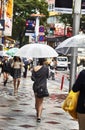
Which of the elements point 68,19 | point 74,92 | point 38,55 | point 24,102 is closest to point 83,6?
point 24,102

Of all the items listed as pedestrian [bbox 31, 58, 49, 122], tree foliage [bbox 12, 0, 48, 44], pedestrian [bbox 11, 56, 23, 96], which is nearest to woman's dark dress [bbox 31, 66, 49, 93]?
pedestrian [bbox 31, 58, 49, 122]

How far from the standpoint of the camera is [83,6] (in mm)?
20250

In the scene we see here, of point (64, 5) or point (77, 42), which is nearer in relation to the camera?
point (77, 42)

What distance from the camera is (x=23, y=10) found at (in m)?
59.4

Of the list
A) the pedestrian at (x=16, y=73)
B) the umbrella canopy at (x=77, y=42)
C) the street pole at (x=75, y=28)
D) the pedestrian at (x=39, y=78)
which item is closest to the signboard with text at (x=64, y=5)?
the street pole at (x=75, y=28)

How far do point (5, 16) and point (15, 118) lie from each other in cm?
3896

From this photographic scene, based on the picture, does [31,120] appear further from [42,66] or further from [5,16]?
[5,16]

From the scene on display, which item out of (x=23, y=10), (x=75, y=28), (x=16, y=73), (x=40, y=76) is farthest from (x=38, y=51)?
(x=23, y=10)

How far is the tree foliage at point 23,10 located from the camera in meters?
58.7

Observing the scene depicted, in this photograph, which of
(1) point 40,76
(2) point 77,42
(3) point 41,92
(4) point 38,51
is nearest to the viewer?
(2) point 77,42

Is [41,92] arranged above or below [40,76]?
below

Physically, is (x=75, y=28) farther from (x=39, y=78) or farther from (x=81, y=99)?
(x=81, y=99)

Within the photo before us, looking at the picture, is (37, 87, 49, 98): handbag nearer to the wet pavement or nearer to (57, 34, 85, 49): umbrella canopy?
the wet pavement

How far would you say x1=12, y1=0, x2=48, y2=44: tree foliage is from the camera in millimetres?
58719
